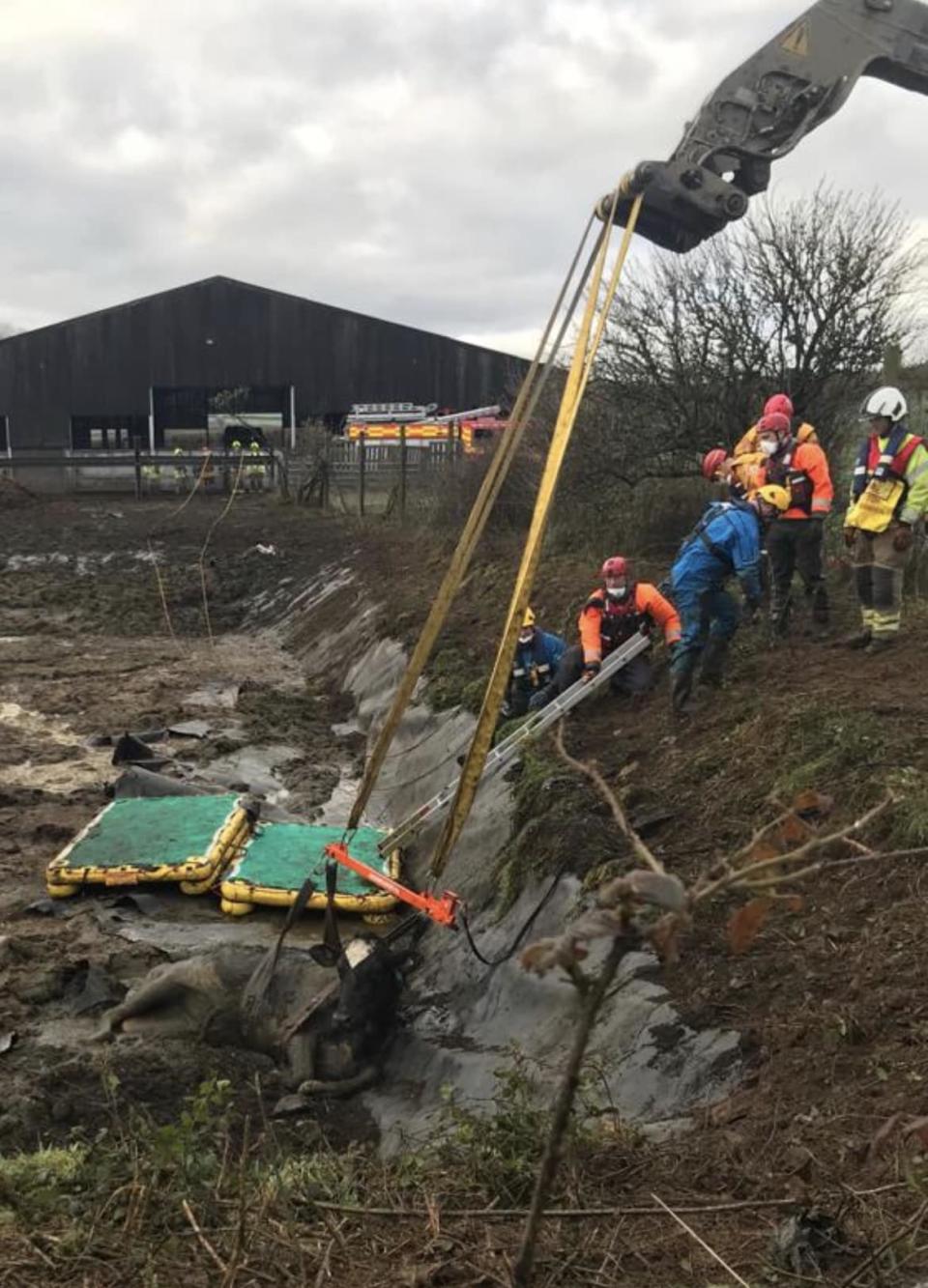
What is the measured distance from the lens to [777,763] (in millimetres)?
6238

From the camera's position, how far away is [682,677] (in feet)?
25.5

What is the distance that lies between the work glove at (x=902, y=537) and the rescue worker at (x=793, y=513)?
2.34ft

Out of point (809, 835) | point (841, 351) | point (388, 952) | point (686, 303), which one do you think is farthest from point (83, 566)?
point (809, 835)

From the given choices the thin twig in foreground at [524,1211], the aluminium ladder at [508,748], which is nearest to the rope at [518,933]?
the aluminium ladder at [508,748]

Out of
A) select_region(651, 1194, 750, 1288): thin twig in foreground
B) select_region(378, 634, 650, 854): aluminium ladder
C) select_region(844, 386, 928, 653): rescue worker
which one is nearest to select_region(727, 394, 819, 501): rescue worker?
select_region(844, 386, 928, 653): rescue worker

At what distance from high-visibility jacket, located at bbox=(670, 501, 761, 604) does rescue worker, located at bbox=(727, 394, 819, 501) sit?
84cm

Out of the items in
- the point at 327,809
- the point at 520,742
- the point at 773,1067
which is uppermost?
the point at 520,742

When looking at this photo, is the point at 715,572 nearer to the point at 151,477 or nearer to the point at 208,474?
the point at 208,474

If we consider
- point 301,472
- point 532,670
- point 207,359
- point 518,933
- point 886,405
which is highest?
point 207,359

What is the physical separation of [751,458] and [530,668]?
2419mm

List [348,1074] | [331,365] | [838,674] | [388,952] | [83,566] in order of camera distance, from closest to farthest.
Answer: [348,1074]
[388,952]
[838,674]
[83,566]
[331,365]

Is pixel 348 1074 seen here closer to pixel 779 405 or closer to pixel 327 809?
pixel 327 809

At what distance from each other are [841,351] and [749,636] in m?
4.97

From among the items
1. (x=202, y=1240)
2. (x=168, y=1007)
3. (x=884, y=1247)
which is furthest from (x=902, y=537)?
(x=202, y=1240)
